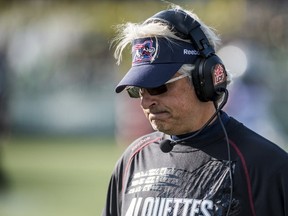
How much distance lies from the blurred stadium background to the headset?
1220 centimetres

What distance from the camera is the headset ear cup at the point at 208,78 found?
3.72m

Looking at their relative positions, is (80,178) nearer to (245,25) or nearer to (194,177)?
(245,25)

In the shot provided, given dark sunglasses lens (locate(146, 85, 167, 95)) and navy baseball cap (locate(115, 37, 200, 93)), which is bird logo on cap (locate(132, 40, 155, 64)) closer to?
navy baseball cap (locate(115, 37, 200, 93))

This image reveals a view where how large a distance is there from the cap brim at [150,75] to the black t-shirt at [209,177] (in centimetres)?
31

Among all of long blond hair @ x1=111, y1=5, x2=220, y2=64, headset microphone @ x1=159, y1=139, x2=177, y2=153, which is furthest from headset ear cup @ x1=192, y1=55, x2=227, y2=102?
headset microphone @ x1=159, y1=139, x2=177, y2=153

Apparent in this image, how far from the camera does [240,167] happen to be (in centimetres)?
361

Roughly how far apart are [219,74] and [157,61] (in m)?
0.28

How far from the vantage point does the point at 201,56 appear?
12.4 feet

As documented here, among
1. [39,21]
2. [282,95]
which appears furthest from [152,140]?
[39,21]

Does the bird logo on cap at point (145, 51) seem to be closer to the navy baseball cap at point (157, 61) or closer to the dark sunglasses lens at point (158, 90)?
the navy baseball cap at point (157, 61)

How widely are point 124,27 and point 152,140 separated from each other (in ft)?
1.69

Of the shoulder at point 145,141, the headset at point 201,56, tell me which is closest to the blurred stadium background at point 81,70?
the shoulder at point 145,141

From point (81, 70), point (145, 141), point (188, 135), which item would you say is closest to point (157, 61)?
point (188, 135)

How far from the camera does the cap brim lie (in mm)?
3662
